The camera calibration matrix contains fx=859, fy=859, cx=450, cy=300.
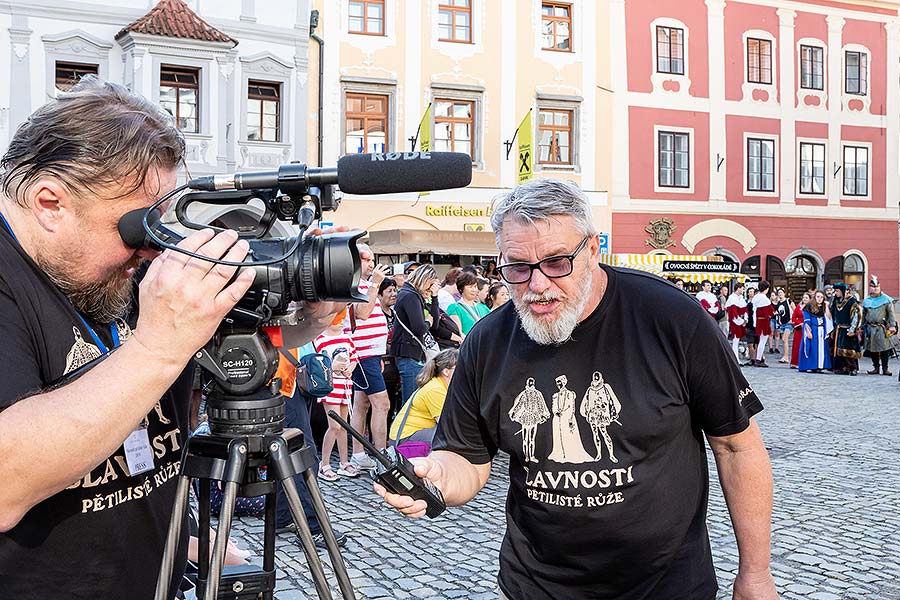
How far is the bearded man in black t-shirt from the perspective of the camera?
2.20 metres

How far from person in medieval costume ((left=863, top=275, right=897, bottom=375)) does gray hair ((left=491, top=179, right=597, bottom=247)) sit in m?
15.3

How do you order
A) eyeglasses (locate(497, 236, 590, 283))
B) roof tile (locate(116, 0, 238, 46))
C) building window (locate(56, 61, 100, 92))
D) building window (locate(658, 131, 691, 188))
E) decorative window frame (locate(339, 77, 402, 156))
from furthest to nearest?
building window (locate(658, 131, 691, 188)), decorative window frame (locate(339, 77, 402, 156)), building window (locate(56, 61, 100, 92)), roof tile (locate(116, 0, 238, 46)), eyeglasses (locate(497, 236, 590, 283))

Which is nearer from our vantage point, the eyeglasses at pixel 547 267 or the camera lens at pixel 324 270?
the camera lens at pixel 324 270

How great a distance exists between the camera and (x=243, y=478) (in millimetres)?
1561

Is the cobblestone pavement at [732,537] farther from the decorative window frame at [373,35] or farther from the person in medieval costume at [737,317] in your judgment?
the decorative window frame at [373,35]

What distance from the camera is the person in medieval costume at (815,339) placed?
16219mm

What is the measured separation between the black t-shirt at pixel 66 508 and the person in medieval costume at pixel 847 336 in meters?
16.3

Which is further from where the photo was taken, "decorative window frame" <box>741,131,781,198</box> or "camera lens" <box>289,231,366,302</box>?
"decorative window frame" <box>741,131,781,198</box>

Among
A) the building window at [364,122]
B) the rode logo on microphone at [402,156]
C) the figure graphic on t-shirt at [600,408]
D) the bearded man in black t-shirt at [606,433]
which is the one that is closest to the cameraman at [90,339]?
the rode logo on microphone at [402,156]

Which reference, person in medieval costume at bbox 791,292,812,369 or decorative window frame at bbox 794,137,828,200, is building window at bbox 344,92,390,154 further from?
decorative window frame at bbox 794,137,828,200

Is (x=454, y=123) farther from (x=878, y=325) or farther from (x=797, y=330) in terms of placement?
(x=878, y=325)

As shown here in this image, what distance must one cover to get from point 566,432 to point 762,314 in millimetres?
16595

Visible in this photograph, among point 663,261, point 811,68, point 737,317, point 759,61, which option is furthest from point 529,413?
point 811,68

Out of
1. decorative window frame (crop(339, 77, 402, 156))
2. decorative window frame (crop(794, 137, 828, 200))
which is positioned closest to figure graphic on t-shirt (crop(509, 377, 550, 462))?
decorative window frame (crop(339, 77, 402, 156))
